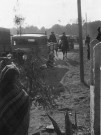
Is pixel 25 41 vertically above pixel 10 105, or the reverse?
pixel 10 105

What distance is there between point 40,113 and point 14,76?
507 cm

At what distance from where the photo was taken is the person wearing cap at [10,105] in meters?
2.89

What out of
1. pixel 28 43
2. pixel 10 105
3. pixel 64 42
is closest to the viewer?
pixel 10 105

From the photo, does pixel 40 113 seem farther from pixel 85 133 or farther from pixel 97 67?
pixel 97 67

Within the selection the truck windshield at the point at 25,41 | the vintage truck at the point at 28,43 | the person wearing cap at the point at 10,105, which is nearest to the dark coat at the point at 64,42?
the vintage truck at the point at 28,43

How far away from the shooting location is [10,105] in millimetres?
2904

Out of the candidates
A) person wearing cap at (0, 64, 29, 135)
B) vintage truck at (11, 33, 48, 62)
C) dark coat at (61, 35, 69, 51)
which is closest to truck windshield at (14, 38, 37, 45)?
vintage truck at (11, 33, 48, 62)

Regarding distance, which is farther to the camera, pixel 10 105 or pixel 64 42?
pixel 64 42

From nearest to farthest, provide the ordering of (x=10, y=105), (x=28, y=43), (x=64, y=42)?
1. (x=10, y=105)
2. (x=28, y=43)
3. (x=64, y=42)

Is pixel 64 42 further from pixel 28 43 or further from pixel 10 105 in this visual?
pixel 10 105

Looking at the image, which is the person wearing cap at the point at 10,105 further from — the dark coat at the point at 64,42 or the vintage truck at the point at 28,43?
the dark coat at the point at 64,42

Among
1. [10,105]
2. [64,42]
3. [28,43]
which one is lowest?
[64,42]

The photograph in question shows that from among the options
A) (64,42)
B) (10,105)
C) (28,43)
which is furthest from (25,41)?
(10,105)

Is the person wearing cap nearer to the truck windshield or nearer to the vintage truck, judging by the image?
the vintage truck
